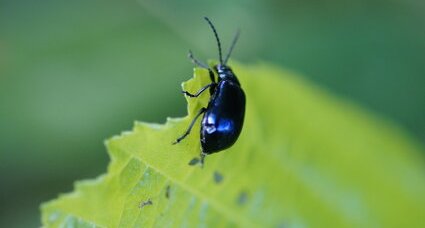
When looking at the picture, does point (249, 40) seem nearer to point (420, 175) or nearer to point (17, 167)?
point (420, 175)

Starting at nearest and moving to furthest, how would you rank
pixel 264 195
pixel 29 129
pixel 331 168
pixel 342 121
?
1. pixel 264 195
2. pixel 331 168
3. pixel 342 121
4. pixel 29 129

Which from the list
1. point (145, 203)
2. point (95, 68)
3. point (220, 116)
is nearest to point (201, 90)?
point (220, 116)

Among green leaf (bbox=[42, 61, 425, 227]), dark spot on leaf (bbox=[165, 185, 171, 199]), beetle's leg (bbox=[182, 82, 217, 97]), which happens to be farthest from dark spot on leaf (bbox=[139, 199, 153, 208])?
beetle's leg (bbox=[182, 82, 217, 97])

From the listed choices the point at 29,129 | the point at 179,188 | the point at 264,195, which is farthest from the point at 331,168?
the point at 29,129

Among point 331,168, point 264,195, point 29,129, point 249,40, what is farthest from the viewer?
point 249,40

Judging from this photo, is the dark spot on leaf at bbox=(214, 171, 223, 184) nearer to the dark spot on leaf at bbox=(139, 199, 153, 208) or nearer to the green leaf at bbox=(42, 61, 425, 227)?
the green leaf at bbox=(42, 61, 425, 227)

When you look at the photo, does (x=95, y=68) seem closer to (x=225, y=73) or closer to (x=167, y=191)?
(x=225, y=73)

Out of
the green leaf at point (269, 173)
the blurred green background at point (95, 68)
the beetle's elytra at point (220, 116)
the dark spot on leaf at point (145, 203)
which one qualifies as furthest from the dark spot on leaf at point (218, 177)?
the blurred green background at point (95, 68)
